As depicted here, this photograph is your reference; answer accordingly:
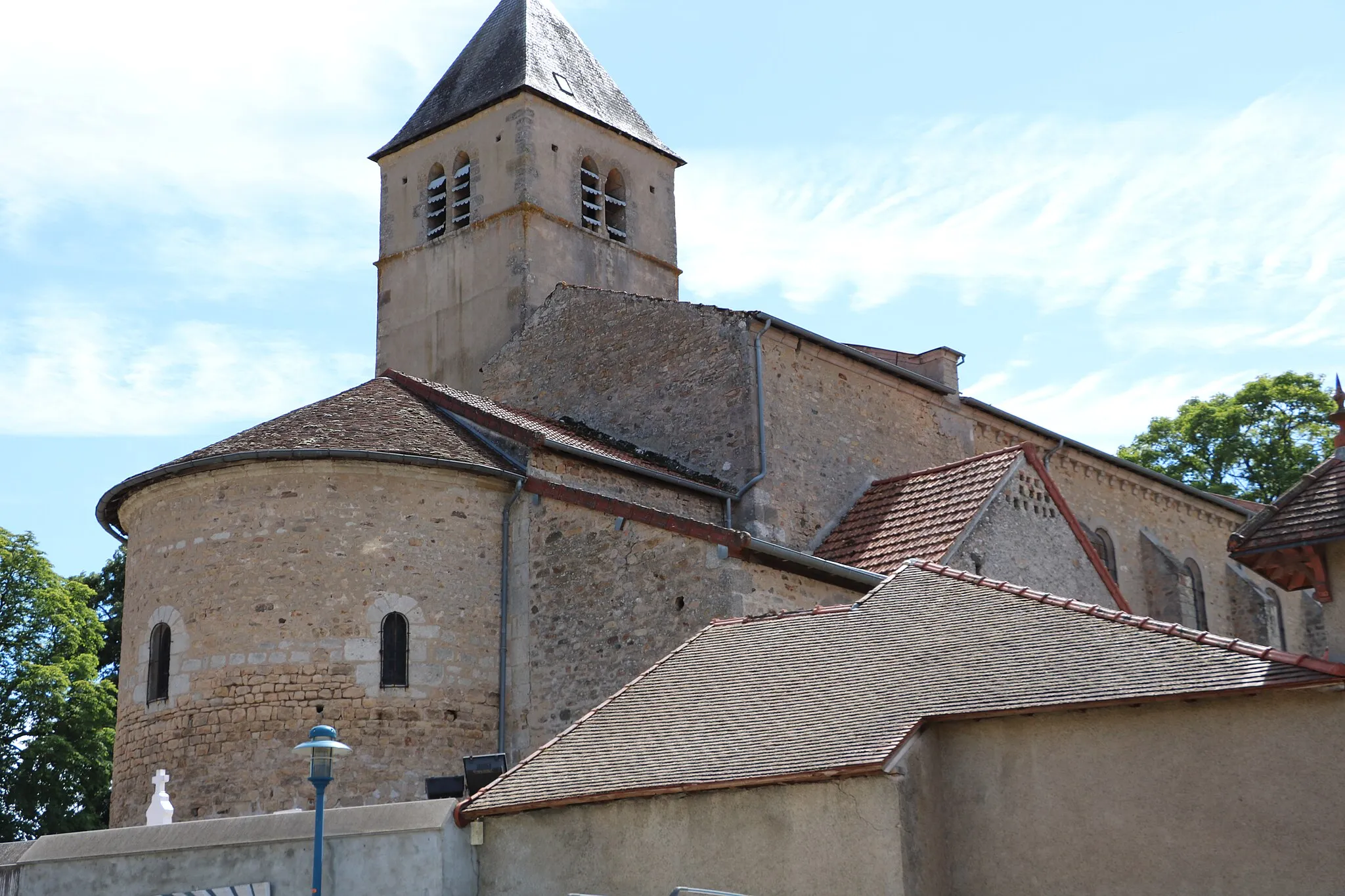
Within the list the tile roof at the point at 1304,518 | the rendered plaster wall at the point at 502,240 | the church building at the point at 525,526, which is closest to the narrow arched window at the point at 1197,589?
the church building at the point at 525,526

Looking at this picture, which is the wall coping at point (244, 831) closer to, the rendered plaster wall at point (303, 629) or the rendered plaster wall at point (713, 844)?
the rendered plaster wall at point (713, 844)

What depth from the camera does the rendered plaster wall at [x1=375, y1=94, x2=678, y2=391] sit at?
27.0 meters

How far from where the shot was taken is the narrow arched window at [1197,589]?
98.5 feet

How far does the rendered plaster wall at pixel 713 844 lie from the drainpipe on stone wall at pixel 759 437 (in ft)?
26.6

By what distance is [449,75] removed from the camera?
30.3 metres

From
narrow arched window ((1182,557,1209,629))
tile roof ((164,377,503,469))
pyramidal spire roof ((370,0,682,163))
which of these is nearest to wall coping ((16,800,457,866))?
tile roof ((164,377,503,469))

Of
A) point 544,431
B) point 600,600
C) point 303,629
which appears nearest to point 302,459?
point 303,629

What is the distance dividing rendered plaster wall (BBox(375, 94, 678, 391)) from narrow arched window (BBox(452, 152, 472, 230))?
127 millimetres

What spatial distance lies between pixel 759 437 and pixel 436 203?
9.98 meters

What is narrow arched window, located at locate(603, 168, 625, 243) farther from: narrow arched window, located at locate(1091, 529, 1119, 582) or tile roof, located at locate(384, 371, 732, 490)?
narrow arched window, located at locate(1091, 529, 1119, 582)

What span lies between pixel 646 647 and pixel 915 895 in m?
6.32

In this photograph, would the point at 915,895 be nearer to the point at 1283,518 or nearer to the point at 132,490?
the point at 1283,518

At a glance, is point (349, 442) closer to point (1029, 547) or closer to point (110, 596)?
point (1029, 547)

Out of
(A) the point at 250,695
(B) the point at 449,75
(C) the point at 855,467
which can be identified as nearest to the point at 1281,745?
(A) the point at 250,695
